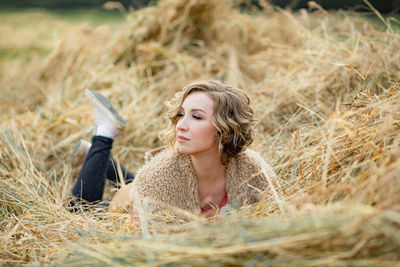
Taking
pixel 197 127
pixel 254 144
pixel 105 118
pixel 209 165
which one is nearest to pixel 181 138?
pixel 197 127

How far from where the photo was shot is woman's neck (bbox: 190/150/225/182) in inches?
69.1

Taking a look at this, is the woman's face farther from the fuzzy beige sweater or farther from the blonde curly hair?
the fuzzy beige sweater

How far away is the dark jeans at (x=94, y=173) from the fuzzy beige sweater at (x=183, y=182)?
21.1 inches

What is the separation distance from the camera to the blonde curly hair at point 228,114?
1.66 m

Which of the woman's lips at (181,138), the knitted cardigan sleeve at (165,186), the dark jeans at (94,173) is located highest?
the woman's lips at (181,138)

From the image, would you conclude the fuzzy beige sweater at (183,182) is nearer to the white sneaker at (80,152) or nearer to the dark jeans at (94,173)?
the dark jeans at (94,173)

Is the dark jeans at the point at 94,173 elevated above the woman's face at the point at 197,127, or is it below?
below

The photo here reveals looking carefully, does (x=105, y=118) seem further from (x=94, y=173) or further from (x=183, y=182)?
(x=183, y=182)

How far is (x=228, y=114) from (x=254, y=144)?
752 millimetres

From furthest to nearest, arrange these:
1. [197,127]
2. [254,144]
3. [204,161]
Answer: [254,144] → [204,161] → [197,127]

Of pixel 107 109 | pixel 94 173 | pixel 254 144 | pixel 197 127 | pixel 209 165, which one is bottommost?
pixel 94 173

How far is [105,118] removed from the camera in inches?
95.4

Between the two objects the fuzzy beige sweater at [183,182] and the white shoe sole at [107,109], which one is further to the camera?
the white shoe sole at [107,109]

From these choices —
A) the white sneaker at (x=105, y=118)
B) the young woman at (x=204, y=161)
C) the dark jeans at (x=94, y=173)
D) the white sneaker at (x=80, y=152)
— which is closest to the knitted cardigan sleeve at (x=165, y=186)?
the young woman at (x=204, y=161)
